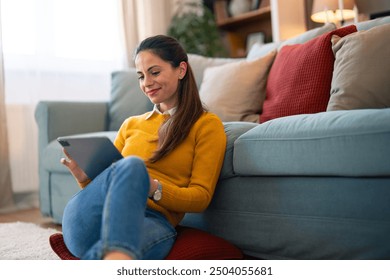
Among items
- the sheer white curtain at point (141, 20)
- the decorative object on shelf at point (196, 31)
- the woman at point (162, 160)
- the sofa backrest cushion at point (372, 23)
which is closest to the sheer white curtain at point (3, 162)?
the sheer white curtain at point (141, 20)

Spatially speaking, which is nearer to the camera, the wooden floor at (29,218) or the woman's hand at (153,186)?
the woman's hand at (153,186)

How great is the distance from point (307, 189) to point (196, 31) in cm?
233

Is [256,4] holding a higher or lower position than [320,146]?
higher

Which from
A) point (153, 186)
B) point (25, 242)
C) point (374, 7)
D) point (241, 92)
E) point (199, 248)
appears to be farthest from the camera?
point (374, 7)

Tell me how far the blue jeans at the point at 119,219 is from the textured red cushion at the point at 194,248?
3 cm

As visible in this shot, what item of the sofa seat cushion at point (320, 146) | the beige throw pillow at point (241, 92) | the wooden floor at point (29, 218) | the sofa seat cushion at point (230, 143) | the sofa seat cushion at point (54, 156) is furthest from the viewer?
the wooden floor at point (29, 218)

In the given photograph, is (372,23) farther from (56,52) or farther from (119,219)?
(56,52)

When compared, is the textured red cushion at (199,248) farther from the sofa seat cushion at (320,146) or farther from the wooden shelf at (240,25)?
the wooden shelf at (240,25)

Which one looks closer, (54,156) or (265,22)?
(54,156)

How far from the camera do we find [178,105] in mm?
1276

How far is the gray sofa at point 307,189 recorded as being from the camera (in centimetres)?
104

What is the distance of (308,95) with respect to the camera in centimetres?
153

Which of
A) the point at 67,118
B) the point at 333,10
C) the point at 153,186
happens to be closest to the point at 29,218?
the point at 67,118
